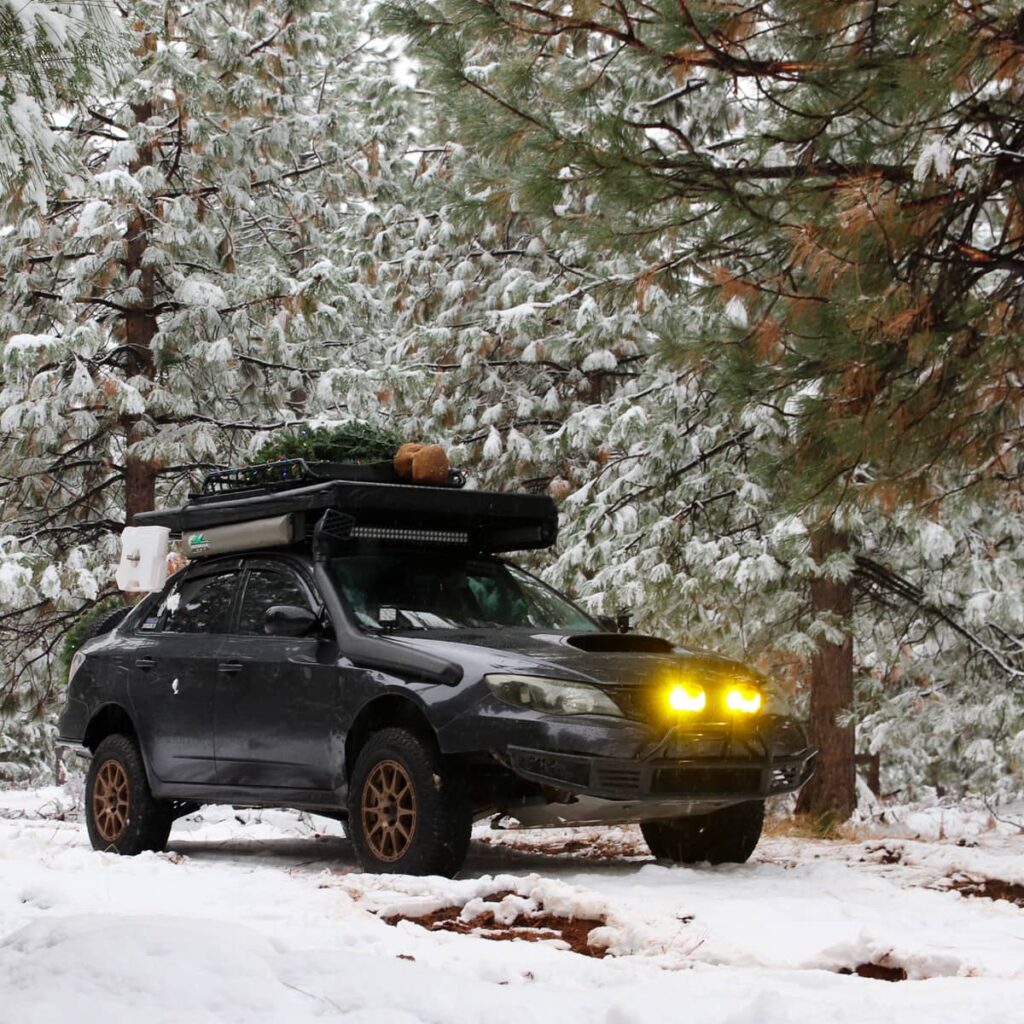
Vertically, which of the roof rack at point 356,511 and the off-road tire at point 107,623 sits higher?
the roof rack at point 356,511

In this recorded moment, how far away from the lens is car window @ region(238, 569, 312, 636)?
844 centimetres

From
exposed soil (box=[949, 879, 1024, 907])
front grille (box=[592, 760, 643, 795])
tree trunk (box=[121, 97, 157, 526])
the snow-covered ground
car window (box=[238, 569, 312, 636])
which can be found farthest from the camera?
tree trunk (box=[121, 97, 157, 526])

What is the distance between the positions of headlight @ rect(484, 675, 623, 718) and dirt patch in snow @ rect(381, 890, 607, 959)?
109 centimetres

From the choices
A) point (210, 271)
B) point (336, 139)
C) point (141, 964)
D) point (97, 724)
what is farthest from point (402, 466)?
point (336, 139)

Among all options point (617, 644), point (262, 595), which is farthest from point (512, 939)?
point (262, 595)

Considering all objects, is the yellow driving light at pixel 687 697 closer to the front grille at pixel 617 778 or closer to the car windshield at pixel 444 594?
the front grille at pixel 617 778

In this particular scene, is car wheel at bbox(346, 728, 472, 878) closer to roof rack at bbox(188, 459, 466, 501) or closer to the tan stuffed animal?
roof rack at bbox(188, 459, 466, 501)

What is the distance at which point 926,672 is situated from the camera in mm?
18656

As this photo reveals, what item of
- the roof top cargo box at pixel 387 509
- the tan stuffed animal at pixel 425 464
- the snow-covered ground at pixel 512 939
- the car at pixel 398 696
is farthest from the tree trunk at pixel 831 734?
the tan stuffed animal at pixel 425 464

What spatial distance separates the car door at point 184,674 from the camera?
8570mm

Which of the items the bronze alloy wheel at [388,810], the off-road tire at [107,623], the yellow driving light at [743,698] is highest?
the off-road tire at [107,623]

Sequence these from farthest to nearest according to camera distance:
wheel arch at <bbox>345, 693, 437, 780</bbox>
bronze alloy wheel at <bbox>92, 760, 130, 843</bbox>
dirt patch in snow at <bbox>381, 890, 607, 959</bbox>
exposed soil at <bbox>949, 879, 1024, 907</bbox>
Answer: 1. bronze alloy wheel at <bbox>92, 760, 130, 843</bbox>
2. wheel arch at <bbox>345, 693, 437, 780</bbox>
3. exposed soil at <bbox>949, 879, 1024, 907</bbox>
4. dirt patch in snow at <bbox>381, 890, 607, 959</bbox>

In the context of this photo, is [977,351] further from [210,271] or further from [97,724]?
[210,271]

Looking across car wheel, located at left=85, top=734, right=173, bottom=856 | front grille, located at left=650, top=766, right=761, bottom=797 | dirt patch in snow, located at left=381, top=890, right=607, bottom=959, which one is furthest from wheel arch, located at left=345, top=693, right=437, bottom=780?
car wheel, located at left=85, top=734, right=173, bottom=856
